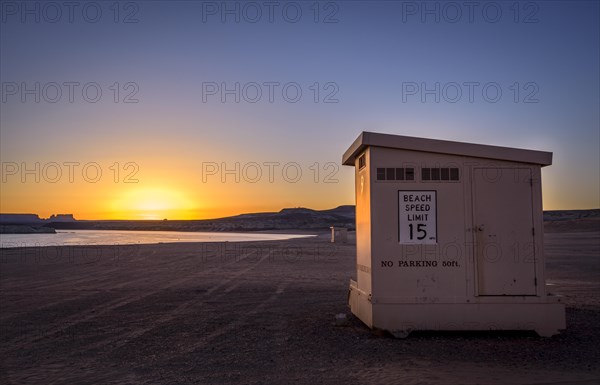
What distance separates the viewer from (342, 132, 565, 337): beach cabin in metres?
9.80

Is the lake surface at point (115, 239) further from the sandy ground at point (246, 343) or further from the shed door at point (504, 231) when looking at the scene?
the shed door at point (504, 231)

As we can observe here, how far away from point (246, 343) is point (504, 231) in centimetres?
501

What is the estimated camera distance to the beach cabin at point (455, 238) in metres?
9.80

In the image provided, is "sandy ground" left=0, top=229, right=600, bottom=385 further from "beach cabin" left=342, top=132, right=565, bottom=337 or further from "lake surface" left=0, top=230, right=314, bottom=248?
"lake surface" left=0, top=230, right=314, bottom=248

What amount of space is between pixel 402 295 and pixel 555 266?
1635 cm

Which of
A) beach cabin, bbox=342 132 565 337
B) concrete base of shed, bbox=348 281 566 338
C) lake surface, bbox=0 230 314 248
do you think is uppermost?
Result: beach cabin, bbox=342 132 565 337

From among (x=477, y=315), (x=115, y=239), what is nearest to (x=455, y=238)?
(x=477, y=315)

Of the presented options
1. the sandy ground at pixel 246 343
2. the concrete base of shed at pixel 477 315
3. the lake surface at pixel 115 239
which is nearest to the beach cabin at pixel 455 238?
the concrete base of shed at pixel 477 315

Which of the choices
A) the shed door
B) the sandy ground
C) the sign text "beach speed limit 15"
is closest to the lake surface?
the sandy ground

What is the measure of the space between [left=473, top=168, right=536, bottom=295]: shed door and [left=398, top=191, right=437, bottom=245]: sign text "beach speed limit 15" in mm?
783

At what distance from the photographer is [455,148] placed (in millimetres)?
10039

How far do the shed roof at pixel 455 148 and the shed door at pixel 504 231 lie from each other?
255 millimetres

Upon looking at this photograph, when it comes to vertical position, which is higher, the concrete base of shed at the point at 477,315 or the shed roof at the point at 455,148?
the shed roof at the point at 455,148

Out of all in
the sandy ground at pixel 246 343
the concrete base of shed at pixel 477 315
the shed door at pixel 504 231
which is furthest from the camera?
the shed door at pixel 504 231
